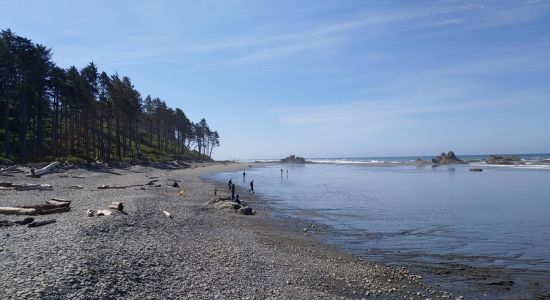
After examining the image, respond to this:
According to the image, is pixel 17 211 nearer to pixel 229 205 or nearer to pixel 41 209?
pixel 41 209

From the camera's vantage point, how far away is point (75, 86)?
65.8 metres

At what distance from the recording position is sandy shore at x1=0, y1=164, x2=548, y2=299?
1073 cm

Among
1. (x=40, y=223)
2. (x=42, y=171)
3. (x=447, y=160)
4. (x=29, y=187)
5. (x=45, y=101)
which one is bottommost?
(x=40, y=223)

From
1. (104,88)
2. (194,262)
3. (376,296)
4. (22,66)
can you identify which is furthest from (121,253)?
(104,88)

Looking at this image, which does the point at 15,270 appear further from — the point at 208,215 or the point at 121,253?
the point at 208,215

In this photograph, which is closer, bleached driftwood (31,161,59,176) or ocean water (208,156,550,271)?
ocean water (208,156,550,271)

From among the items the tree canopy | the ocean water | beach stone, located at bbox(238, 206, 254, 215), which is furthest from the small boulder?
the tree canopy

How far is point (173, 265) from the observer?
1369cm

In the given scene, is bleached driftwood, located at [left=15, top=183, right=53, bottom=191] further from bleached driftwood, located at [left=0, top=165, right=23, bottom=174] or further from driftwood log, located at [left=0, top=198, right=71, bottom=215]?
bleached driftwood, located at [left=0, top=165, right=23, bottom=174]

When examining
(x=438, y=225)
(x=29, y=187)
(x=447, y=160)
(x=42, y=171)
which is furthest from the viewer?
(x=447, y=160)

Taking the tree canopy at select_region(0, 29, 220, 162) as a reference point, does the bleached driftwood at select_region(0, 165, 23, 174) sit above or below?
below

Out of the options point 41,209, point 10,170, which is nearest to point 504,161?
point 10,170

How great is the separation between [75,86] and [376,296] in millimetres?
65160

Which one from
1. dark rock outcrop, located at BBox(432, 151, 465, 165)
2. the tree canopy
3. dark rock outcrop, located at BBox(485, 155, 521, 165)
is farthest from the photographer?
dark rock outcrop, located at BBox(432, 151, 465, 165)
